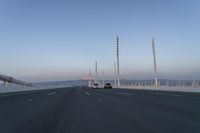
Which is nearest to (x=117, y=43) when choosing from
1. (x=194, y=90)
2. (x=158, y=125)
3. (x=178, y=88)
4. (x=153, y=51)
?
(x=153, y=51)

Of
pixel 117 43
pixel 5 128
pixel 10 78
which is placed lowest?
pixel 5 128

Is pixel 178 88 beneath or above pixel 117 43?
beneath

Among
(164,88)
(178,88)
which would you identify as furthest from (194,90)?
(164,88)

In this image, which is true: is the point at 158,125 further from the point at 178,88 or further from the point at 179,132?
the point at 178,88

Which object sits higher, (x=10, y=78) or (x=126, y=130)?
(x=10, y=78)

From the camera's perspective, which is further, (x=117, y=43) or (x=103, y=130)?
(x=117, y=43)

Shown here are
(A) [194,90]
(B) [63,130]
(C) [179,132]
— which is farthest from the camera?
(A) [194,90]

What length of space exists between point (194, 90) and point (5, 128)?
96.0ft

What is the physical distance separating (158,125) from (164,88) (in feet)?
120

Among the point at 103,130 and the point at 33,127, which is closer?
the point at 103,130

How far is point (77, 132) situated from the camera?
293 inches

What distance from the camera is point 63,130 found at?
7.71m

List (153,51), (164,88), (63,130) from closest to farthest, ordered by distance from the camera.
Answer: (63,130) → (164,88) → (153,51)

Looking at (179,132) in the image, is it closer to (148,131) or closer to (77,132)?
(148,131)
